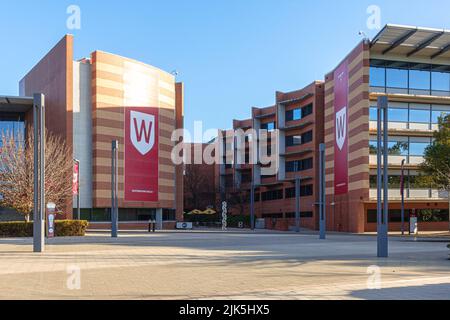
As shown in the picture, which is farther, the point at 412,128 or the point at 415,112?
the point at 415,112

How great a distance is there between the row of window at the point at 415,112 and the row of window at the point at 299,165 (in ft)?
54.7

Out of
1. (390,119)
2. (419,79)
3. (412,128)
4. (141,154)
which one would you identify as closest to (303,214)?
(390,119)

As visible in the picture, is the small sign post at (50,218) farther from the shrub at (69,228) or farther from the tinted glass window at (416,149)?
the tinted glass window at (416,149)

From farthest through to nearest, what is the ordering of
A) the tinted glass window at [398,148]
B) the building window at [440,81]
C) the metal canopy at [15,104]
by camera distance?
1. the metal canopy at [15,104]
2. the building window at [440,81]
3. the tinted glass window at [398,148]

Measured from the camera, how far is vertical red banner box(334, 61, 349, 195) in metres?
55.7

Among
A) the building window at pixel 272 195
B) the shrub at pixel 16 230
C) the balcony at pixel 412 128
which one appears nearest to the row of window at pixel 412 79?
the balcony at pixel 412 128

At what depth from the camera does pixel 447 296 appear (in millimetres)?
9688

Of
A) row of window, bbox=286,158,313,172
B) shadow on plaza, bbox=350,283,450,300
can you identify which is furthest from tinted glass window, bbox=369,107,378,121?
shadow on plaza, bbox=350,283,450,300

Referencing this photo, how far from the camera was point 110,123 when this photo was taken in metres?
60.1

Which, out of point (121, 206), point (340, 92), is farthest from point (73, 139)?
point (340, 92)

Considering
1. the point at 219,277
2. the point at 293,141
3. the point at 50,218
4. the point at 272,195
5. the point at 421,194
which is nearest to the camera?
the point at 219,277

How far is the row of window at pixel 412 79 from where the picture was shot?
53188 millimetres

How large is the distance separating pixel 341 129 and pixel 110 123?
83.0 ft

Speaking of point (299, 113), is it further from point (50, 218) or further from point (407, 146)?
point (50, 218)
